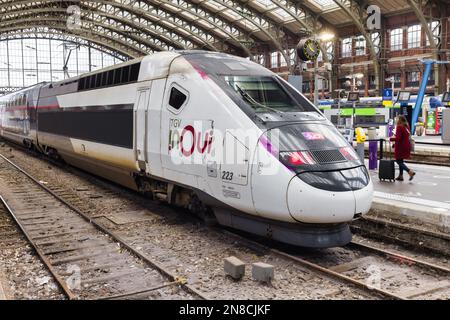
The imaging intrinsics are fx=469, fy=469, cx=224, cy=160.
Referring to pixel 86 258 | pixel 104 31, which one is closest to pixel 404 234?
pixel 86 258

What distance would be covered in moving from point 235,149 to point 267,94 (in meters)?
1.33

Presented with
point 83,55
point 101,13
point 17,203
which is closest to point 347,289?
point 17,203

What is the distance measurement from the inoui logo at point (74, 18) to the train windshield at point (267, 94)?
156ft

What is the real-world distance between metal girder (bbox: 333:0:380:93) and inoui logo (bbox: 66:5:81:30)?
29.8 m

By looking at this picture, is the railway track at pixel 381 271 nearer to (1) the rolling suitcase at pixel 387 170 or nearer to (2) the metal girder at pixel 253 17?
(1) the rolling suitcase at pixel 387 170

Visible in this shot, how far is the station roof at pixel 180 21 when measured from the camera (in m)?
38.1

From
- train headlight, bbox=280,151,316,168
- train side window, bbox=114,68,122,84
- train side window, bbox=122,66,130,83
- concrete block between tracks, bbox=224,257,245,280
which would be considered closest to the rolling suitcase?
train headlight, bbox=280,151,316,168

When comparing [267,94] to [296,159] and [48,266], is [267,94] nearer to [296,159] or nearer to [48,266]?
[296,159]

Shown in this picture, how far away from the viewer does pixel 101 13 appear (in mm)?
49938

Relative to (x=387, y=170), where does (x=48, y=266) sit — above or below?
below

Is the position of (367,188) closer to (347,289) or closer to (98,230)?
(347,289)

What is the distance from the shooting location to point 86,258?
267 inches

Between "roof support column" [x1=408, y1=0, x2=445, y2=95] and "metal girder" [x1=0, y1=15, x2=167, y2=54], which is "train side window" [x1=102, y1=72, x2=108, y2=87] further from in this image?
"metal girder" [x1=0, y1=15, x2=167, y2=54]

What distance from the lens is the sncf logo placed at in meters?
7.02
